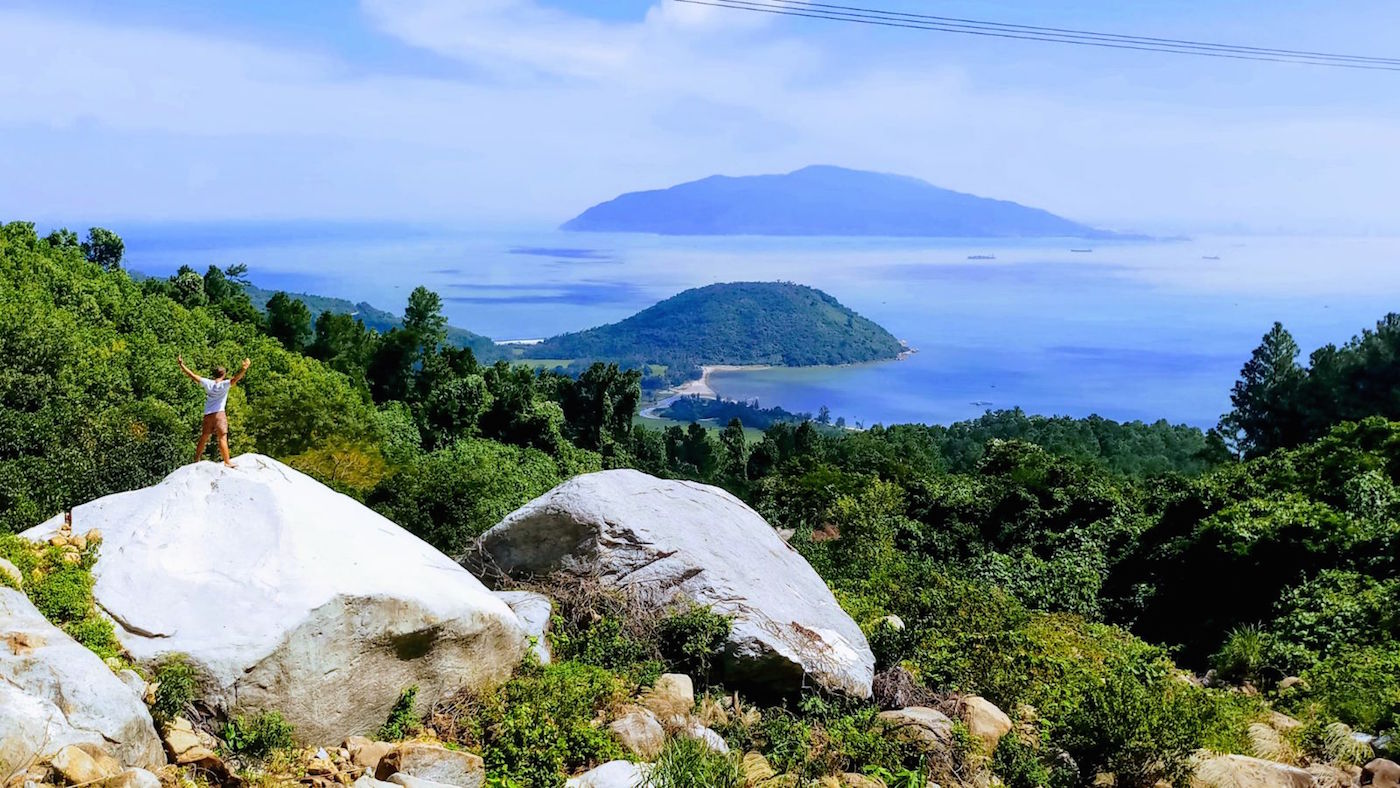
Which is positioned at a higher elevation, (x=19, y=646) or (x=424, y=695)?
(x=19, y=646)

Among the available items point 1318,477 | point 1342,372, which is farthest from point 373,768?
point 1342,372

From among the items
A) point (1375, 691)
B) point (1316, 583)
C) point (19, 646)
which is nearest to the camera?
point (19, 646)

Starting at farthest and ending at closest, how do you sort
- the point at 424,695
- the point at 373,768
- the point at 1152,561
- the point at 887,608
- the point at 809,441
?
1. the point at 809,441
2. the point at 1152,561
3. the point at 887,608
4. the point at 424,695
5. the point at 373,768

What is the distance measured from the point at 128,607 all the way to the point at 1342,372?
178 ft

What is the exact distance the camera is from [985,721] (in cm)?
1141

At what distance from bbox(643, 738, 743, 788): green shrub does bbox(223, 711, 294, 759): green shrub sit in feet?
10.4

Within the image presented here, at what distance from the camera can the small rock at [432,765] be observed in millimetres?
8641

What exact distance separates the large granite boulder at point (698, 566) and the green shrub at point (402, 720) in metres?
3.62

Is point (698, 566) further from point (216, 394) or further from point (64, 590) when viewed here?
point (64, 590)

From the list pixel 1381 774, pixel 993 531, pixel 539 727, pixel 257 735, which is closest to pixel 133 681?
pixel 257 735

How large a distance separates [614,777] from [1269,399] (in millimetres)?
55518

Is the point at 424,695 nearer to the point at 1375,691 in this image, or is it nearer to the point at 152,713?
the point at 152,713

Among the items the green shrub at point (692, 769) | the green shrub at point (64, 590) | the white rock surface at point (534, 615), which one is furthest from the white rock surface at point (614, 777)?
the green shrub at point (64, 590)

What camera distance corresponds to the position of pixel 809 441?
204ft
